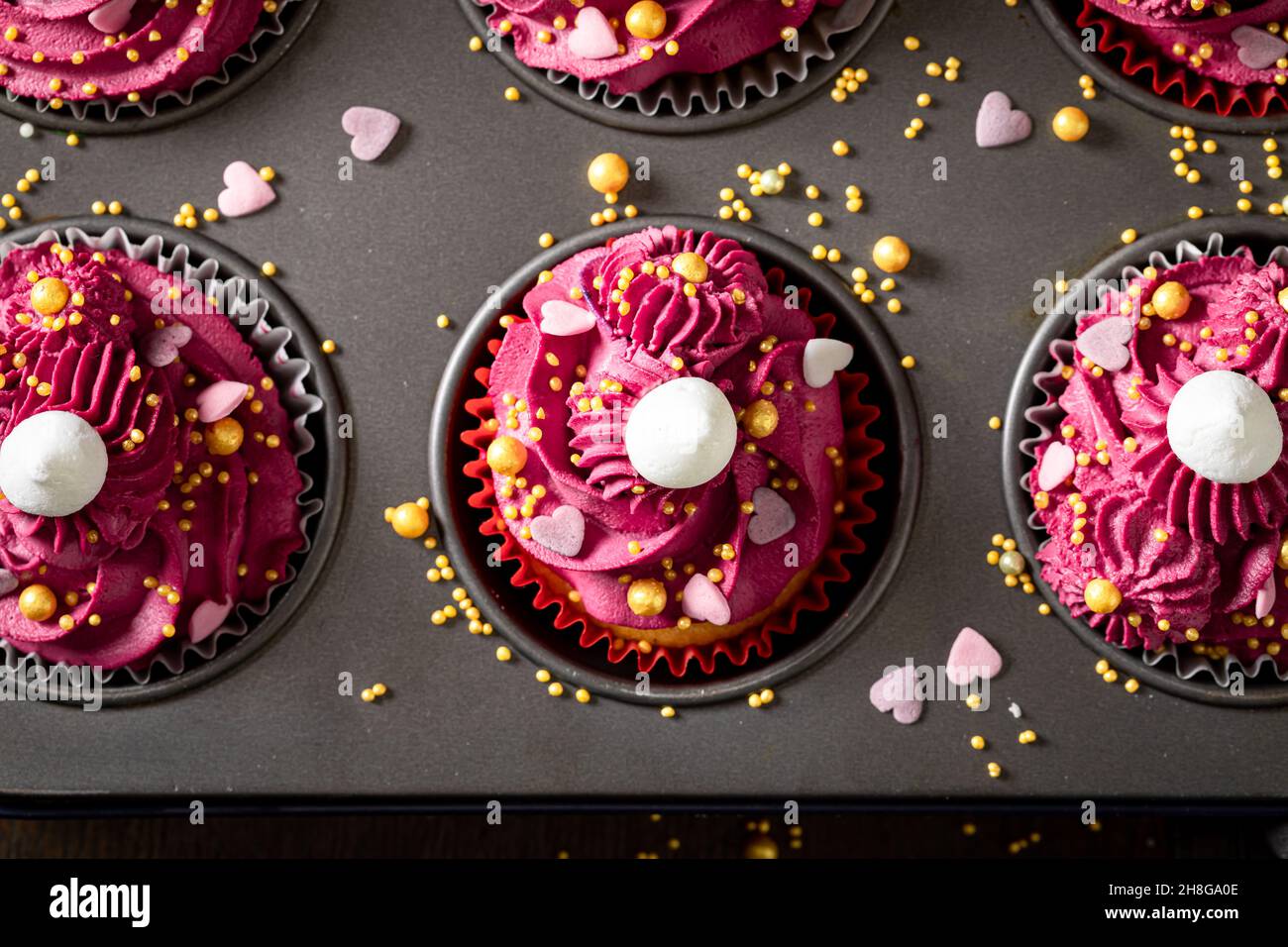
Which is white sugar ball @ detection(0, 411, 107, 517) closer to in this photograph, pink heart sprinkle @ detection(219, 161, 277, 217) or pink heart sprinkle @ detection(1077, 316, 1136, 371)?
pink heart sprinkle @ detection(219, 161, 277, 217)

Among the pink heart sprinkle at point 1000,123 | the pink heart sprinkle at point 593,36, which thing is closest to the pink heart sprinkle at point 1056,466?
the pink heart sprinkle at point 1000,123

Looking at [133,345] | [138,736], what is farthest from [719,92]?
[138,736]

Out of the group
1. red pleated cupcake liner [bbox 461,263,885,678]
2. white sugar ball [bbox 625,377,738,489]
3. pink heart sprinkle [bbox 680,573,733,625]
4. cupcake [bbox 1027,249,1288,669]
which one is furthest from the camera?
red pleated cupcake liner [bbox 461,263,885,678]

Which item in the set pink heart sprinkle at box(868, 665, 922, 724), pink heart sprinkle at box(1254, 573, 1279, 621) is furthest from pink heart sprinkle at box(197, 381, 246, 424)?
pink heart sprinkle at box(1254, 573, 1279, 621)

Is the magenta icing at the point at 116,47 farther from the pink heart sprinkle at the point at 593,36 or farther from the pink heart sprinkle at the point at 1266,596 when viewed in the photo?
the pink heart sprinkle at the point at 1266,596

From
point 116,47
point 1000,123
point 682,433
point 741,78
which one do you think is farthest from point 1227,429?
point 116,47

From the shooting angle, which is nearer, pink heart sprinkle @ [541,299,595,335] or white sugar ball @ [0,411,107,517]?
white sugar ball @ [0,411,107,517]
